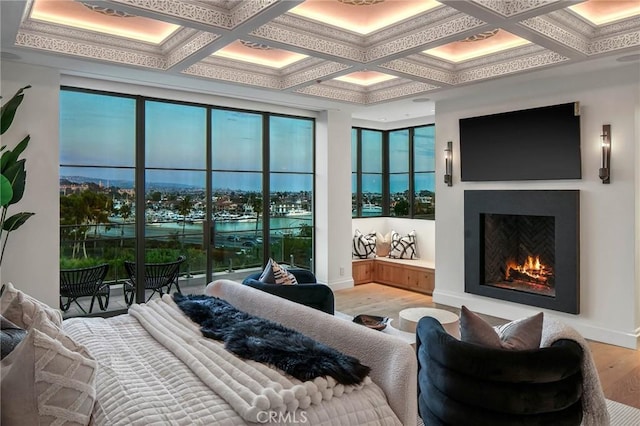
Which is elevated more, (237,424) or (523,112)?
(523,112)

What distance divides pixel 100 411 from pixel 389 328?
7.48 feet

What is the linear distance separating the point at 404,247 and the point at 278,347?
5607 mm

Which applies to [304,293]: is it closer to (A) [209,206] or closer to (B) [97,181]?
(A) [209,206]

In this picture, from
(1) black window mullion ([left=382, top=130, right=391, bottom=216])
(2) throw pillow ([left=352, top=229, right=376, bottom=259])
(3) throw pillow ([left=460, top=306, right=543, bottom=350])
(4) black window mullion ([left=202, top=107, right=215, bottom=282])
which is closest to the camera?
(3) throw pillow ([left=460, top=306, right=543, bottom=350])

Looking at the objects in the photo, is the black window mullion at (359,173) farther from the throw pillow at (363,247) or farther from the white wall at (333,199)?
the white wall at (333,199)

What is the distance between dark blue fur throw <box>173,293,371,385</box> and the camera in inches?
74.5

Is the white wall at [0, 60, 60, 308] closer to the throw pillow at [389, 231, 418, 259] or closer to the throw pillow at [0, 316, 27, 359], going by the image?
the throw pillow at [0, 316, 27, 359]

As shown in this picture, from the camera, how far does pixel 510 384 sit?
2162 millimetres

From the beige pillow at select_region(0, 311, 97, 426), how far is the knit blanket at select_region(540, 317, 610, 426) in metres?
2.15

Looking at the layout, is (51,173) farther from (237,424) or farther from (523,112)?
(523,112)

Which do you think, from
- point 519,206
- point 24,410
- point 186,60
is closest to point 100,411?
point 24,410

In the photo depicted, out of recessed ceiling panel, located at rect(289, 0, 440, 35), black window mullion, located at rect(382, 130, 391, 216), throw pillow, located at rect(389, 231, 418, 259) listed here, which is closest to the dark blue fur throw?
recessed ceiling panel, located at rect(289, 0, 440, 35)

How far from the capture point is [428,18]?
359cm

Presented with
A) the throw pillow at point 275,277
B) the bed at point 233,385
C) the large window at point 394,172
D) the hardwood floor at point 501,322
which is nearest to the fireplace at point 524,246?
the hardwood floor at point 501,322
